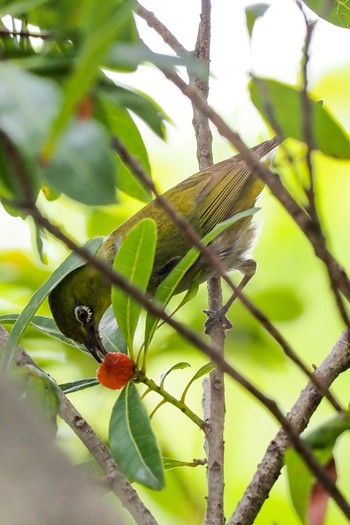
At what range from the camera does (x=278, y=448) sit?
7.95 ft

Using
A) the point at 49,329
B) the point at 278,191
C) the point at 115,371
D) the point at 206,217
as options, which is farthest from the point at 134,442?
the point at 206,217

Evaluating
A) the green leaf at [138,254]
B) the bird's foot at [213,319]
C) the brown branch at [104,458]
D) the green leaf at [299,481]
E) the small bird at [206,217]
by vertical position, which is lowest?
the green leaf at [299,481]

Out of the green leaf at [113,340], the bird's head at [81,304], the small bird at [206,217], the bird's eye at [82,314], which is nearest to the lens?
the green leaf at [113,340]

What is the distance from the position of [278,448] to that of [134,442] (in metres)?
0.46

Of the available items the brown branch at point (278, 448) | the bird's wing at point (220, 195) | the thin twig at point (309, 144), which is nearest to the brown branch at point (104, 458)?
the brown branch at point (278, 448)

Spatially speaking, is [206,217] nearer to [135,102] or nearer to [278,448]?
[278,448]

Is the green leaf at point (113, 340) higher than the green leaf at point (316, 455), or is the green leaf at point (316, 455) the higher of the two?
the green leaf at point (113, 340)

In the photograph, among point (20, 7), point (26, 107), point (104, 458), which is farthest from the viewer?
point (104, 458)

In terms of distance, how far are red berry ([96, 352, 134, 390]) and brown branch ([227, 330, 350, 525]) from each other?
466 mm

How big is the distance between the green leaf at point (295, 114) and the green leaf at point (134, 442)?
815 mm

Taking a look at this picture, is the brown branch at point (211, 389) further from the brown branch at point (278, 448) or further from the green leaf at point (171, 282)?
the green leaf at point (171, 282)

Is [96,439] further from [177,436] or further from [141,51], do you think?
[177,436]

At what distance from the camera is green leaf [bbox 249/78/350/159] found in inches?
66.5

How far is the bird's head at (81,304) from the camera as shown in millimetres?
3943
